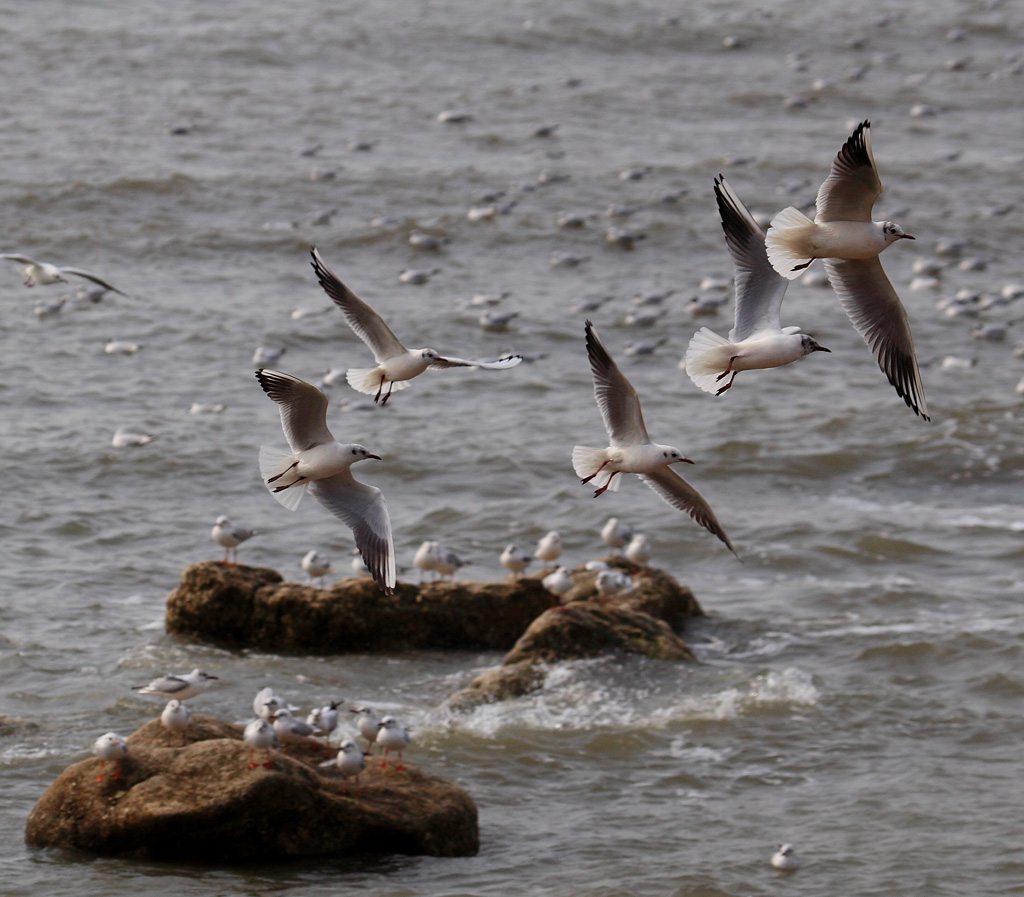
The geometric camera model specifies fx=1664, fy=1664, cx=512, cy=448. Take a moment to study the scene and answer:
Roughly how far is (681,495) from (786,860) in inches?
138

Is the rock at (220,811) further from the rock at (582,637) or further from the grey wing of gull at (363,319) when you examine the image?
the grey wing of gull at (363,319)

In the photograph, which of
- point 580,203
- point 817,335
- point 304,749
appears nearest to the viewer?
point 304,749

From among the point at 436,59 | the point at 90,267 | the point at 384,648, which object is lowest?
the point at 384,648

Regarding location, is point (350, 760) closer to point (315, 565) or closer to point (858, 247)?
point (315, 565)

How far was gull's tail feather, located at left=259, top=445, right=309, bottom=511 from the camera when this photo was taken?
26.1 ft

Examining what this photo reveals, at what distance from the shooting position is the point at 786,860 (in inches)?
432

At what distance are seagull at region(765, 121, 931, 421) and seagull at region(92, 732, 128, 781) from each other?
5220 mm

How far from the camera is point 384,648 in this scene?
1405cm

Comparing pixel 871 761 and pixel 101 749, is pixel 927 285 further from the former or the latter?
pixel 101 749

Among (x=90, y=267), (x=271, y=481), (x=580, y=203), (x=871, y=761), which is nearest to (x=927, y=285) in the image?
(x=580, y=203)

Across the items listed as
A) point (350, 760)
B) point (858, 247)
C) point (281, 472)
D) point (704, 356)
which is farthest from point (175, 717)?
point (858, 247)

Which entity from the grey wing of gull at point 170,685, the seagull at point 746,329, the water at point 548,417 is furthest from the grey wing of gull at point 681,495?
the grey wing of gull at point 170,685

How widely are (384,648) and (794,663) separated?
3564 millimetres

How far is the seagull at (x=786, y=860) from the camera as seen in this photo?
10945mm
